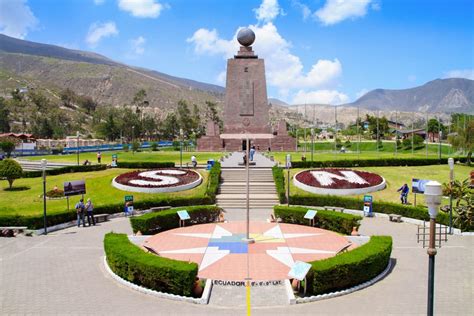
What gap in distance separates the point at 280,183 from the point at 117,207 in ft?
42.1

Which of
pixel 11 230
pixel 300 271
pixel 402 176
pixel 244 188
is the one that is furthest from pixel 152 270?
pixel 402 176

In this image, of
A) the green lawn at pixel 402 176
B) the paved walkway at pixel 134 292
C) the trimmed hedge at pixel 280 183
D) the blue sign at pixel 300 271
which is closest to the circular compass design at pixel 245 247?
the blue sign at pixel 300 271

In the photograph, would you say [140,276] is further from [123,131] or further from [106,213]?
[123,131]

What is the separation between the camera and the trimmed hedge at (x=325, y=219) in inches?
953

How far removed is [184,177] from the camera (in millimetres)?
38719

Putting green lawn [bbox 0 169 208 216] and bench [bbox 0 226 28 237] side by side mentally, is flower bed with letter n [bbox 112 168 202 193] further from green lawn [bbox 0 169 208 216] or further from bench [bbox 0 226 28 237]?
bench [bbox 0 226 28 237]

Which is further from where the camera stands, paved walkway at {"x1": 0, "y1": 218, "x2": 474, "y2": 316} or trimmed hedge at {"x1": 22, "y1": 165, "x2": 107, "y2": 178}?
trimmed hedge at {"x1": 22, "y1": 165, "x2": 107, "y2": 178}

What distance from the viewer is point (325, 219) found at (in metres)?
25.7

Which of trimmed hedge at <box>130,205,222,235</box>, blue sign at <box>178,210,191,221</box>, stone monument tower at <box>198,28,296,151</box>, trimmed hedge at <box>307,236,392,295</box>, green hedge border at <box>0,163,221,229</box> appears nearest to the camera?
trimmed hedge at <box>307,236,392,295</box>

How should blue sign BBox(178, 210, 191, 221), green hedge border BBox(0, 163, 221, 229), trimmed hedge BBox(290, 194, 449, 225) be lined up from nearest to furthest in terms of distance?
1. green hedge border BBox(0, 163, 221, 229)
2. blue sign BBox(178, 210, 191, 221)
3. trimmed hedge BBox(290, 194, 449, 225)

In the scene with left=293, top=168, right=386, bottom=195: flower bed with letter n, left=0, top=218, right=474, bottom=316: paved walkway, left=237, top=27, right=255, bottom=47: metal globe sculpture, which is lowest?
left=0, top=218, right=474, bottom=316: paved walkway

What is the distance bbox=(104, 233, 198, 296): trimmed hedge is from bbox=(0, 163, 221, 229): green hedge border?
975 cm

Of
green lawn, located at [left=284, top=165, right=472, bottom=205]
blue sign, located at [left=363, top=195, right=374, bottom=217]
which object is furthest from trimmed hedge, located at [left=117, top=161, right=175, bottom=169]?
blue sign, located at [left=363, top=195, right=374, bottom=217]

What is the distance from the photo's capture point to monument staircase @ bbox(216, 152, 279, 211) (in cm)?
3400
